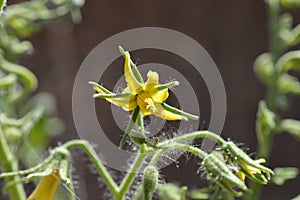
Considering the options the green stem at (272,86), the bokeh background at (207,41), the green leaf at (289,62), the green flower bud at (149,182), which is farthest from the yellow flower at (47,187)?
the bokeh background at (207,41)

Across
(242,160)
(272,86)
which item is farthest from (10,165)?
(272,86)

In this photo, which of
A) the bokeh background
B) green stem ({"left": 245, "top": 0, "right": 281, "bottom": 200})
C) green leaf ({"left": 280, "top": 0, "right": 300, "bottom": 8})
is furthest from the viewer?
the bokeh background

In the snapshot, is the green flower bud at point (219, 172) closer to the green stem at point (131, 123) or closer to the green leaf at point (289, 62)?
the green stem at point (131, 123)

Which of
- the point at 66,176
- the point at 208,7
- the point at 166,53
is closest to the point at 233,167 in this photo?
the point at 66,176

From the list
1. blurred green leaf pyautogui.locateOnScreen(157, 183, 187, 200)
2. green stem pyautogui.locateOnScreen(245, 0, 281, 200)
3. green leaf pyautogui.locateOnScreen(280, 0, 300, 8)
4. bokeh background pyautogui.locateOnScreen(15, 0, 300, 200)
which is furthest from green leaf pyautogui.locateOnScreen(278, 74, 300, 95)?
bokeh background pyautogui.locateOnScreen(15, 0, 300, 200)

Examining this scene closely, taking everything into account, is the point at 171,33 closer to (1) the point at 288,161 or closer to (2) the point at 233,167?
(1) the point at 288,161

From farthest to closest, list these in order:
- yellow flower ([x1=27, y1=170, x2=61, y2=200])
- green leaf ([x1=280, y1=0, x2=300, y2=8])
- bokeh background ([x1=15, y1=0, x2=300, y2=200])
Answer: bokeh background ([x1=15, y1=0, x2=300, y2=200])
green leaf ([x1=280, y1=0, x2=300, y2=8])
yellow flower ([x1=27, y1=170, x2=61, y2=200])

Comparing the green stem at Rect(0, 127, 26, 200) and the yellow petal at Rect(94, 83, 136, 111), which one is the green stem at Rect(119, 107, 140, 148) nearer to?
the yellow petal at Rect(94, 83, 136, 111)
